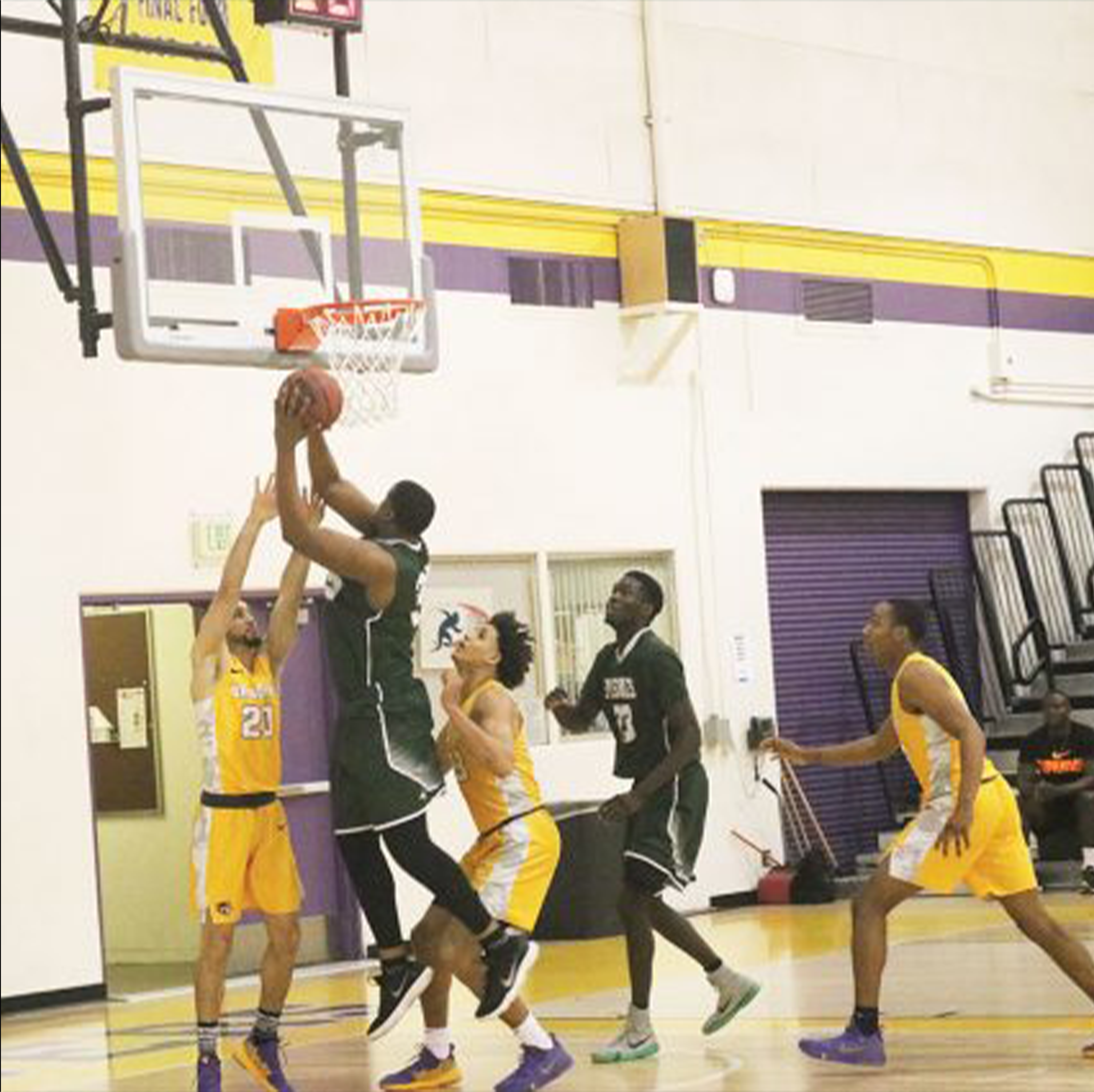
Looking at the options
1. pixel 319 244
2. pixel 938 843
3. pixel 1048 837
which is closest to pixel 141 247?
pixel 319 244

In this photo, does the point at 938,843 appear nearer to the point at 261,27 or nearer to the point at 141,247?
the point at 141,247

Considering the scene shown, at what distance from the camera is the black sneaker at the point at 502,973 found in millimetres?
8992

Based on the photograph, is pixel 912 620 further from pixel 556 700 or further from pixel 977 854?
pixel 556 700

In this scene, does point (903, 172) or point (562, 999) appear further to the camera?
point (903, 172)

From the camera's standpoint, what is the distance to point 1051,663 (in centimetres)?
2041

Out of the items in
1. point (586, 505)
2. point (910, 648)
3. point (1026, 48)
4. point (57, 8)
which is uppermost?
point (1026, 48)

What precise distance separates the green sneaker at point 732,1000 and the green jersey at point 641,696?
94 cm

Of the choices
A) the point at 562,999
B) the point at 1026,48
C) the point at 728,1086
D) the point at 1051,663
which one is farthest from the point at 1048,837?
the point at 728,1086

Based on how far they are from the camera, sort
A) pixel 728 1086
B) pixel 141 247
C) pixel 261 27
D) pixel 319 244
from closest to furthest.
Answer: pixel 728 1086, pixel 141 247, pixel 319 244, pixel 261 27

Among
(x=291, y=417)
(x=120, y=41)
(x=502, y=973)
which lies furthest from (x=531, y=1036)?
(x=120, y=41)

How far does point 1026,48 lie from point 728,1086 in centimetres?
1418

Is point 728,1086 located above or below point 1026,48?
below

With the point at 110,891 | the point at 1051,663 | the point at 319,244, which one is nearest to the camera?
the point at 319,244

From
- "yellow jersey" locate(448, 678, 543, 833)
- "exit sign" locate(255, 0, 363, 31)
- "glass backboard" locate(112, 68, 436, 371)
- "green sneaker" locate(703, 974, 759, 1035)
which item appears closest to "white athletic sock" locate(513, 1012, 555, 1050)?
"yellow jersey" locate(448, 678, 543, 833)
